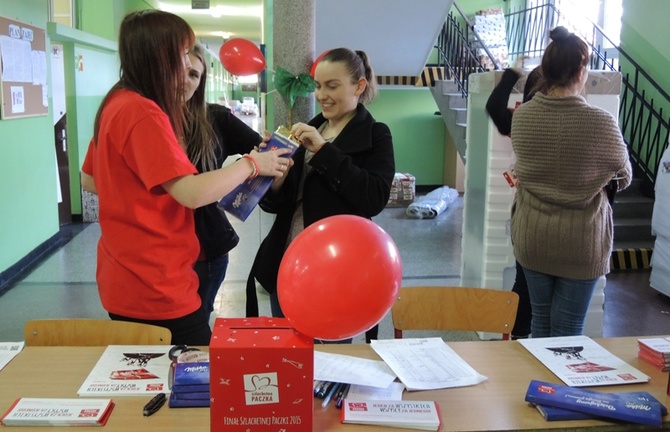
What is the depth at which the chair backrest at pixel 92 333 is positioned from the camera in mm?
1648

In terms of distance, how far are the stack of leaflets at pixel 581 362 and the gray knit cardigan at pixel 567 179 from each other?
424mm

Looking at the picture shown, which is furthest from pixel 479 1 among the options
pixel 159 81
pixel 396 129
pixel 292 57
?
pixel 159 81

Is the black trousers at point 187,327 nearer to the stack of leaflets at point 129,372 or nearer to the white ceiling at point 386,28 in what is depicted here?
the stack of leaflets at point 129,372

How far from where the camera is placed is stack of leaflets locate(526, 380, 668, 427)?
131 centimetres

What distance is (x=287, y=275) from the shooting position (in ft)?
3.96

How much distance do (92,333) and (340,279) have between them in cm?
97

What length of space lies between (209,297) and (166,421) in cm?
79

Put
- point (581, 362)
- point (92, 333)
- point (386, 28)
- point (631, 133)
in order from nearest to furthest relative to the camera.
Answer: point (581, 362), point (92, 333), point (386, 28), point (631, 133)

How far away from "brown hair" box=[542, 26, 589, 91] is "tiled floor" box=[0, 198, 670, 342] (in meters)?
1.89

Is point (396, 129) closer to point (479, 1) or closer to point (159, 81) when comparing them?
point (479, 1)

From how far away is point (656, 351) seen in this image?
160 cm

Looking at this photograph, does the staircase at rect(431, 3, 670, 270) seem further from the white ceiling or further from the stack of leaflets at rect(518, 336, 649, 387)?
the stack of leaflets at rect(518, 336, 649, 387)

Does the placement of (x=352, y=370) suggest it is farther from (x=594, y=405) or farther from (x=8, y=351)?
(x=8, y=351)

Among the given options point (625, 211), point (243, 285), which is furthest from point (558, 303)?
point (625, 211)
